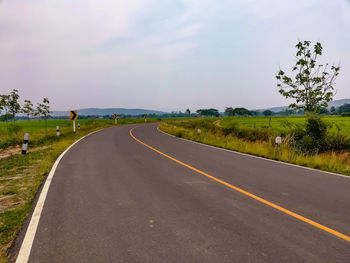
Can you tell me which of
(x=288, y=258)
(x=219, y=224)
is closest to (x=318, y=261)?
(x=288, y=258)

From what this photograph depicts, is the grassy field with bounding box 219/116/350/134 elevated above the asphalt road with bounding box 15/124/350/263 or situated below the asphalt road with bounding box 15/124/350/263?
above

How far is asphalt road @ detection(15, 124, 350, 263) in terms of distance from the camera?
3.17m

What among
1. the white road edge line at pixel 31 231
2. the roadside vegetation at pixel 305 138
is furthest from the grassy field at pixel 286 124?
the white road edge line at pixel 31 231

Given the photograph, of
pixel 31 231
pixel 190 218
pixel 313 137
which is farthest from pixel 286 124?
pixel 31 231

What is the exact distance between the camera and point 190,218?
428 centimetres

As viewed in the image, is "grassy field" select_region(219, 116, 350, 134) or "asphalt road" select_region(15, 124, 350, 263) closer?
"asphalt road" select_region(15, 124, 350, 263)

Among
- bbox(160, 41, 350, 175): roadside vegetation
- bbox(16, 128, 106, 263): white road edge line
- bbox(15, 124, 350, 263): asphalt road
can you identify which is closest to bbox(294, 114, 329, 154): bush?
bbox(160, 41, 350, 175): roadside vegetation

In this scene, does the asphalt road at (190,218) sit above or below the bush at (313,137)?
below

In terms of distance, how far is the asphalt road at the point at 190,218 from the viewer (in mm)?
3174

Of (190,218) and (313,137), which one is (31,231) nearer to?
(190,218)

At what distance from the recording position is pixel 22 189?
20.0 feet

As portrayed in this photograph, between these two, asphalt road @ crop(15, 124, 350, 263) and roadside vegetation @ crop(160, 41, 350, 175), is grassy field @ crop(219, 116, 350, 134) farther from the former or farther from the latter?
asphalt road @ crop(15, 124, 350, 263)

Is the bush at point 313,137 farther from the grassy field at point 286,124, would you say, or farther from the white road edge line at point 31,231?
the white road edge line at point 31,231

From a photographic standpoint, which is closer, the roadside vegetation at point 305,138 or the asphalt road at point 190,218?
the asphalt road at point 190,218
